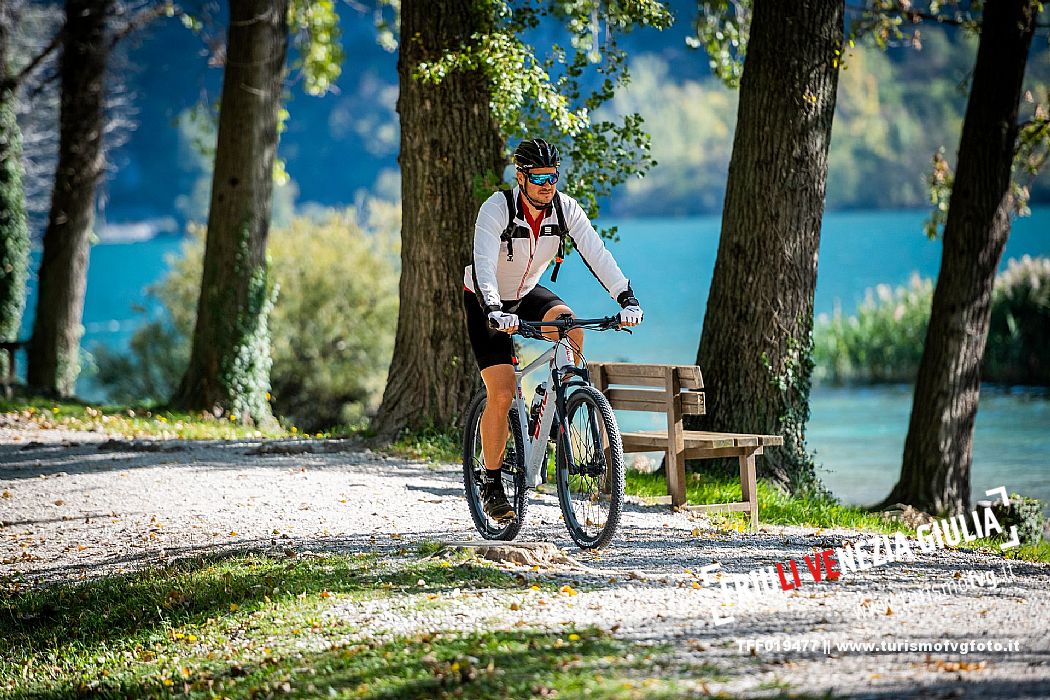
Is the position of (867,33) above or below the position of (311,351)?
above

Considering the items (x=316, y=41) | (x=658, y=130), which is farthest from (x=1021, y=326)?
(x=658, y=130)

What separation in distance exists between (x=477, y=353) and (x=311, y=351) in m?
20.7

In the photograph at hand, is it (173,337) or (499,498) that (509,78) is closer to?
(499,498)

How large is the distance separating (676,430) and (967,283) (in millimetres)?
4847

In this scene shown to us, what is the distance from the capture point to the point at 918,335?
30.3 meters

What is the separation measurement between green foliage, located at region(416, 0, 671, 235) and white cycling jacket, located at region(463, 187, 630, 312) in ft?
12.2

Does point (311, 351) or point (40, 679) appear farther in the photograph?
point (311, 351)

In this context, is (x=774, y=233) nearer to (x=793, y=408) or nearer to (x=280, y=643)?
(x=793, y=408)

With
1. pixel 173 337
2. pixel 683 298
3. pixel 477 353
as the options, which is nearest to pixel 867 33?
→ pixel 477 353

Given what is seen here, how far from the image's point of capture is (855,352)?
3144cm

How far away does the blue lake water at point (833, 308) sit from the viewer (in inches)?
904

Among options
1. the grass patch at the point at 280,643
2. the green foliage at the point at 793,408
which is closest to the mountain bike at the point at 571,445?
the grass patch at the point at 280,643

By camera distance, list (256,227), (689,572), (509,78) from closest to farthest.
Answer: (689,572) < (509,78) < (256,227)

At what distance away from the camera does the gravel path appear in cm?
485
